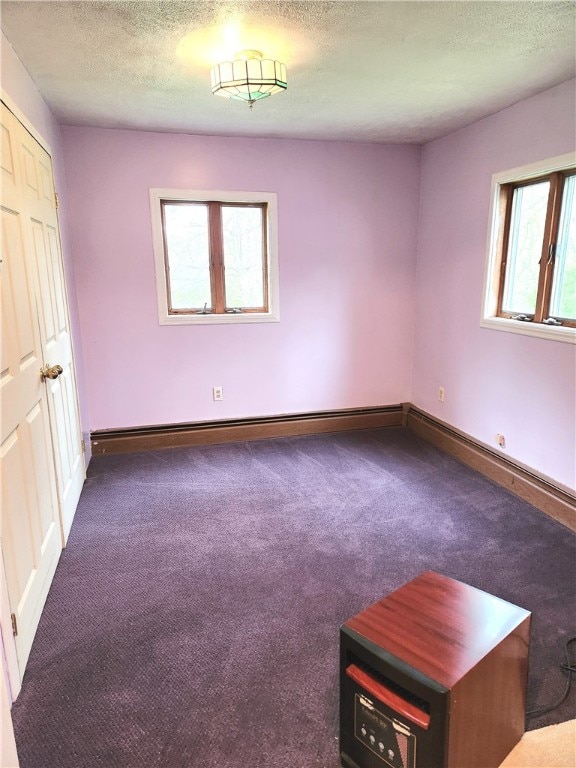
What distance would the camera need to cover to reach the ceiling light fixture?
6.72 feet

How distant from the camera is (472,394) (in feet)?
11.6

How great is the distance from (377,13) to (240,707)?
254cm

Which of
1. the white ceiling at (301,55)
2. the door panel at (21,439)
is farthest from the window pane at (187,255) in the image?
the door panel at (21,439)

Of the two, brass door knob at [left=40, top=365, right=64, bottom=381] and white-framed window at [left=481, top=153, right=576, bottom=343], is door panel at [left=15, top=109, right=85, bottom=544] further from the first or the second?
white-framed window at [left=481, top=153, right=576, bottom=343]

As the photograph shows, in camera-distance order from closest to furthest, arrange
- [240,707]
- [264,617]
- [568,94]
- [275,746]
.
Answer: [275,746], [240,707], [264,617], [568,94]

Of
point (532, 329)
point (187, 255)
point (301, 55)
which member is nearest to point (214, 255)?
point (187, 255)

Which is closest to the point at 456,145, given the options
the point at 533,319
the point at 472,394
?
the point at 533,319

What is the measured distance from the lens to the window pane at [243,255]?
3781 millimetres

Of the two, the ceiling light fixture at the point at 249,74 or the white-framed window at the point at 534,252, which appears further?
the white-framed window at the point at 534,252

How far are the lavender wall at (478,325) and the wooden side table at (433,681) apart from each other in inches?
65.6

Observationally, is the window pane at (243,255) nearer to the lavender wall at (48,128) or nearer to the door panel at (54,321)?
the lavender wall at (48,128)

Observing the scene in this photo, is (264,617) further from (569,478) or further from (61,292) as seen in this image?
(61,292)

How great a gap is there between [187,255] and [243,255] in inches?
17.4

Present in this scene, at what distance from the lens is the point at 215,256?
12.3ft
